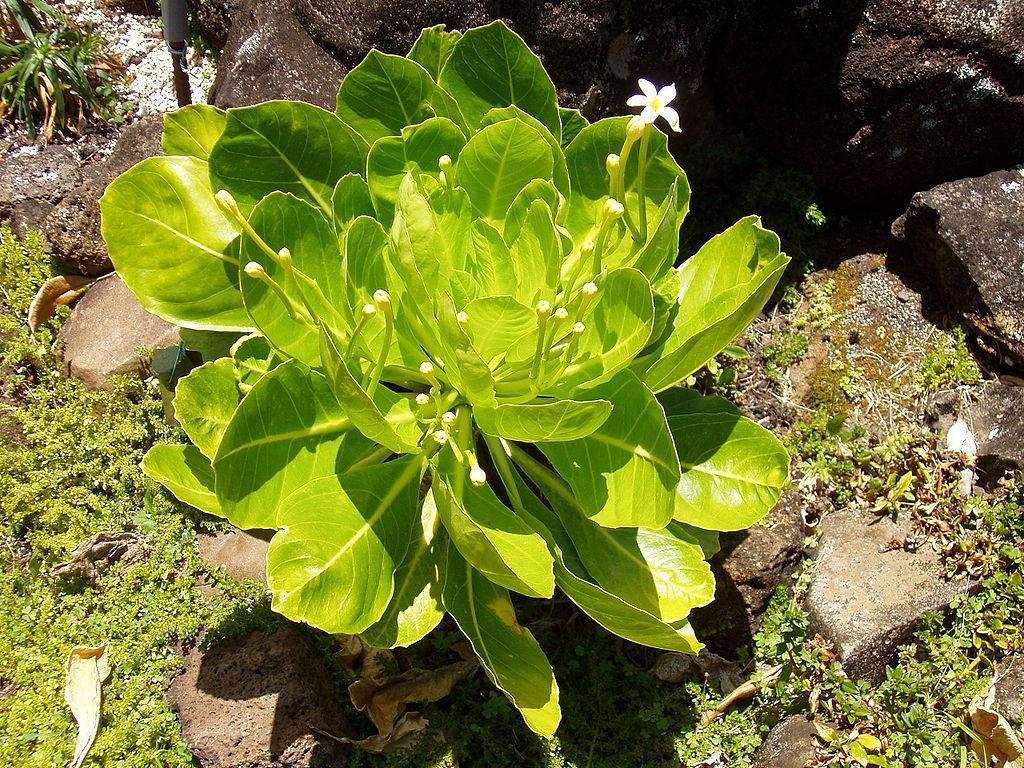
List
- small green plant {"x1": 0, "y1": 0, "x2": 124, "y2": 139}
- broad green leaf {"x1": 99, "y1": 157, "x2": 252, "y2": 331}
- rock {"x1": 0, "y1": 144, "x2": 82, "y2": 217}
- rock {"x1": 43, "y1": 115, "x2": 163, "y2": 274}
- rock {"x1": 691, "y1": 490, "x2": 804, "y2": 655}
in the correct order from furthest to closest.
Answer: small green plant {"x1": 0, "y1": 0, "x2": 124, "y2": 139} → rock {"x1": 0, "y1": 144, "x2": 82, "y2": 217} → rock {"x1": 43, "y1": 115, "x2": 163, "y2": 274} → rock {"x1": 691, "y1": 490, "x2": 804, "y2": 655} → broad green leaf {"x1": 99, "y1": 157, "x2": 252, "y2": 331}

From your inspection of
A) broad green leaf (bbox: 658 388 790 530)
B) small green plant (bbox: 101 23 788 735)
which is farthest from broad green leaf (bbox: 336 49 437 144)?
broad green leaf (bbox: 658 388 790 530)

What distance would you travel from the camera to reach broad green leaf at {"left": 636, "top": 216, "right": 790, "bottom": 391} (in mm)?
1721

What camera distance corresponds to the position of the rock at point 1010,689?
2543 millimetres

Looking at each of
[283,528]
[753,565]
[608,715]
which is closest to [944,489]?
[753,565]

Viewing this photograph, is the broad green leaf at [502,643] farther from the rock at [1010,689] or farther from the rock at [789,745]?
the rock at [1010,689]

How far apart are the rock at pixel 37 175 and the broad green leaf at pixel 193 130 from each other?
5.01 feet

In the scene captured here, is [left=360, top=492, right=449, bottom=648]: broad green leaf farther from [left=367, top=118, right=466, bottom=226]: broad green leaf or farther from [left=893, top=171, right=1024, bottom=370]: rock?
[left=893, top=171, right=1024, bottom=370]: rock

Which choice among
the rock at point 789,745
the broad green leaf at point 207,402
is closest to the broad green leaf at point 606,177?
the broad green leaf at point 207,402

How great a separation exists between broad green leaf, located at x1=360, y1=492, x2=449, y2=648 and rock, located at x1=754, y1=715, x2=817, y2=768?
1.27 metres

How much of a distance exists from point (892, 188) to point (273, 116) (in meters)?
2.54

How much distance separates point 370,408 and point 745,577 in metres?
1.61

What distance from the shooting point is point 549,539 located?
1.94 meters

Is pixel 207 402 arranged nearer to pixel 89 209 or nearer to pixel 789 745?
pixel 89 209

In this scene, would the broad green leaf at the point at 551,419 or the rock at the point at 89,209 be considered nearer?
the broad green leaf at the point at 551,419
